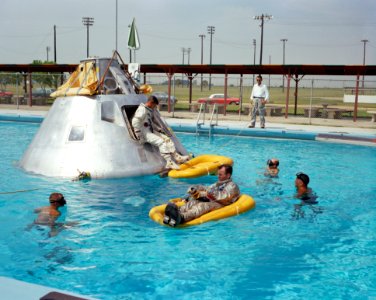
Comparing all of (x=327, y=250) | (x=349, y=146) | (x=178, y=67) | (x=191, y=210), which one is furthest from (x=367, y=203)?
(x=178, y=67)

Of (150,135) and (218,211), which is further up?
(150,135)

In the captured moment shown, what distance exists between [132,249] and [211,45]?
286 feet

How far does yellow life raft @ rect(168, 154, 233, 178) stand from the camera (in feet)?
33.6

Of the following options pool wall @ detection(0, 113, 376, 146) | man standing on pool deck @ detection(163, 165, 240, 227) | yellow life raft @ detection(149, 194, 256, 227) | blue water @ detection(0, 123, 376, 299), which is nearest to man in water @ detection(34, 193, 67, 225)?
blue water @ detection(0, 123, 376, 299)

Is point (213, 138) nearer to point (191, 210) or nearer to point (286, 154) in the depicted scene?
point (286, 154)

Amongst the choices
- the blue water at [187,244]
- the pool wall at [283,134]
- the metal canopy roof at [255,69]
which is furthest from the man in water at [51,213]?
the metal canopy roof at [255,69]

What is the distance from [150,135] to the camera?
1042 centimetres

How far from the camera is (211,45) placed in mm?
90688

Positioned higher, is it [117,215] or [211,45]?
[211,45]

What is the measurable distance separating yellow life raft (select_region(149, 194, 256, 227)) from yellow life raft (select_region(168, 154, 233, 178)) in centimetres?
225

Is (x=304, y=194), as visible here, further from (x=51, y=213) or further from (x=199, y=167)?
(x=51, y=213)

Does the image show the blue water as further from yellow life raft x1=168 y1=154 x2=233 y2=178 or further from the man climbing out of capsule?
the man climbing out of capsule

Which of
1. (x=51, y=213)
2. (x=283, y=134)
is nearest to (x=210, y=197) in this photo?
(x=51, y=213)

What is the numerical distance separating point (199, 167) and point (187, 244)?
417 cm
